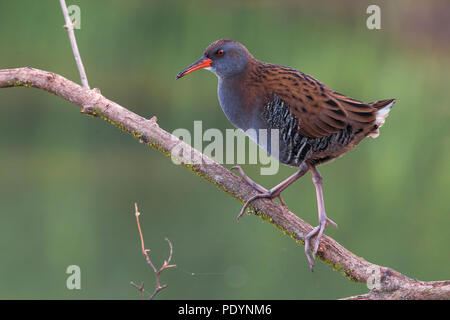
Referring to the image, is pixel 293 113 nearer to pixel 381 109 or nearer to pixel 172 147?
pixel 381 109

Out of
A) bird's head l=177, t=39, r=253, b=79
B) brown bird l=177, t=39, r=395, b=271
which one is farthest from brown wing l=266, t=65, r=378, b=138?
bird's head l=177, t=39, r=253, b=79

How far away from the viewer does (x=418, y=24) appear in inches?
334

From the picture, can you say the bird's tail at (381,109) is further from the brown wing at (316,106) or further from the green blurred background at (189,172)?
the green blurred background at (189,172)

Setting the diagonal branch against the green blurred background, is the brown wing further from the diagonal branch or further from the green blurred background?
the green blurred background

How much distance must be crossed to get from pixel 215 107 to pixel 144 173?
1.21 metres

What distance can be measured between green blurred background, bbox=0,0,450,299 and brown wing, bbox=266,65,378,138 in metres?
2.58

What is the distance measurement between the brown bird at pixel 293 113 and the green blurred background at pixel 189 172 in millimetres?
2472

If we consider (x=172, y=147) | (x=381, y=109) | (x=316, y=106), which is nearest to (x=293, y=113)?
(x=316, y=106)

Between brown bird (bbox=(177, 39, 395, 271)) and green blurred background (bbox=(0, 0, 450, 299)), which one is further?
green blurred background (bbox=(0, 0, 450, 299))

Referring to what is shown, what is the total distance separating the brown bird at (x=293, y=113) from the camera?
8.80 ft

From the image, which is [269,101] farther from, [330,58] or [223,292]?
[330,58]

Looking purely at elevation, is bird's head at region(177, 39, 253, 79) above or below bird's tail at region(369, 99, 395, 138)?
above

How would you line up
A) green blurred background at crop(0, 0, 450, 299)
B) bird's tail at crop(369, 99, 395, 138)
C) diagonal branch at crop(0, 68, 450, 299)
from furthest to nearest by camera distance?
1. green blurred background at crop(0, 0, 450, 299)
2. bird's tail at crop(369, 99, 395, 138)
3. diagonal branch at crop(0, 68, 450, 299)

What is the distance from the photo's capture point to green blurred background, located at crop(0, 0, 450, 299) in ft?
17.5
